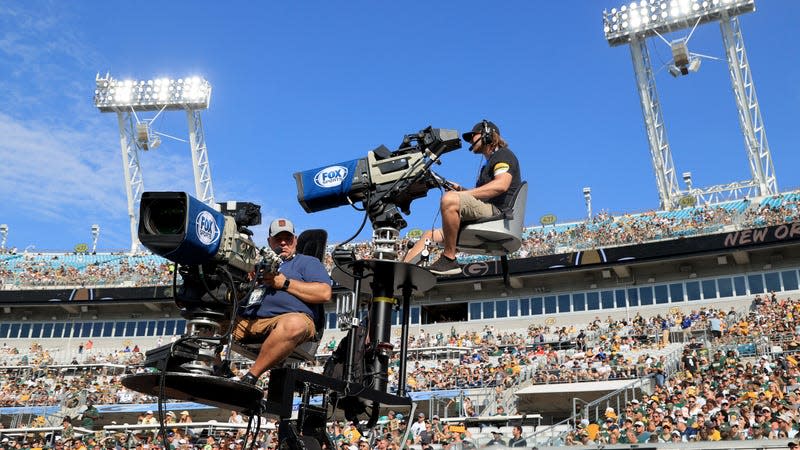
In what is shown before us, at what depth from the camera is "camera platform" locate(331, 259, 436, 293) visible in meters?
4.61

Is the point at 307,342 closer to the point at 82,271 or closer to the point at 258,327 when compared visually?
the point at 258,327

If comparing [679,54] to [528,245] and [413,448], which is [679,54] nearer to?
[528,245]

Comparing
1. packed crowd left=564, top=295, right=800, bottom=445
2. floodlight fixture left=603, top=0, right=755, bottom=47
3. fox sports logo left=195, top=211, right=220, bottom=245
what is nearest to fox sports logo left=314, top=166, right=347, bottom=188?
fox sports logo left=195, top=211, right=220, bottom=245

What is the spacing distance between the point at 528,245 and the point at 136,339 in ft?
65.4

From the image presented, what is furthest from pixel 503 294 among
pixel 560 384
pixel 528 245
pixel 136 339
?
pixel 136 339

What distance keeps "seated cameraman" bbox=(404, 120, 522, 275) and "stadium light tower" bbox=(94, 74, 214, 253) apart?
43409mm

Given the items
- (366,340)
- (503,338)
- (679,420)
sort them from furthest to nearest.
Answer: (503,338), (679,420), (366,340)

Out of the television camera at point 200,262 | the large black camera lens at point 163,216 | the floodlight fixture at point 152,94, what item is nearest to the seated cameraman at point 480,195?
the television camera at point 200,262

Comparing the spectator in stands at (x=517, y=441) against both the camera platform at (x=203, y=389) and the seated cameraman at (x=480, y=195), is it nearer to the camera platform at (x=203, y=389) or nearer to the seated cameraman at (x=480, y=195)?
the seated cameraman at (x=480, y=195)

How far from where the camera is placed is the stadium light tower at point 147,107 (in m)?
47.2

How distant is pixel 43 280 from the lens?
39.7m

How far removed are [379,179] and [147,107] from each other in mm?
47039

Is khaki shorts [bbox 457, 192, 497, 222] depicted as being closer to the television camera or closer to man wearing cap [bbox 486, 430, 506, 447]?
the television camera

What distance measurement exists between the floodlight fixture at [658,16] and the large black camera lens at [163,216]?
38369 millimetres
